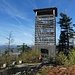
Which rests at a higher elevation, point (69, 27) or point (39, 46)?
point (69, 27)

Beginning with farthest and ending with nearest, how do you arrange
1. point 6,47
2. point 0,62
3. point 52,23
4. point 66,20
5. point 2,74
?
point 66,20 < point 52,23 < point 6,47 < point 0,62 < point 2,74

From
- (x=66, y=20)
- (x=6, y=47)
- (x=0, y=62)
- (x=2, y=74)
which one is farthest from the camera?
(x=66, y=20)

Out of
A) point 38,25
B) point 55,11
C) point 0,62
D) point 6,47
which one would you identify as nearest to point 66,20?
point 55,11

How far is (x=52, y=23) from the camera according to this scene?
1083 inches

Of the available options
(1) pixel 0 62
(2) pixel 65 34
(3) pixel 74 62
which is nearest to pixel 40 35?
(2) pixel 65 34

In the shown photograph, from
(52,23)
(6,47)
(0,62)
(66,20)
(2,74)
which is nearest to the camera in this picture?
(2,74)

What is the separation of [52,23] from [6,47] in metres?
7.94

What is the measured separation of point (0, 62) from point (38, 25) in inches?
483

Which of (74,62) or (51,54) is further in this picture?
(51,54)

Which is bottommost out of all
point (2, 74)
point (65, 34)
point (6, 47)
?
point (2, 74)

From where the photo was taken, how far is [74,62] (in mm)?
11375

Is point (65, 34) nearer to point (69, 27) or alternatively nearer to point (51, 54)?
point (69, 27)

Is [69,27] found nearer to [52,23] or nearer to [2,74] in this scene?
[52,23]

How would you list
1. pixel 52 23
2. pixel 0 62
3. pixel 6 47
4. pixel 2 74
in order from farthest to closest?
pixel 52 23 → pixel 6 47 → pixel 0 62 → pixel 2 74
